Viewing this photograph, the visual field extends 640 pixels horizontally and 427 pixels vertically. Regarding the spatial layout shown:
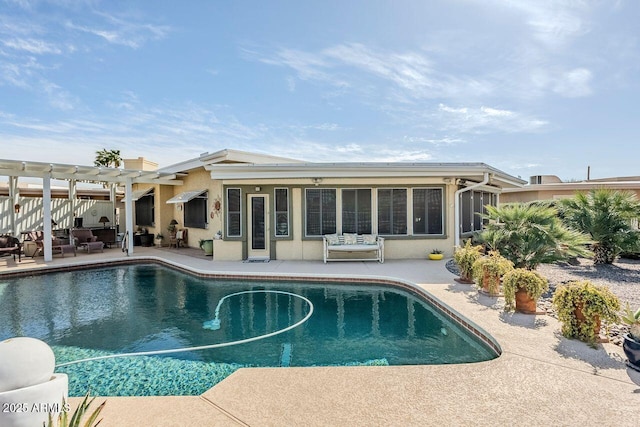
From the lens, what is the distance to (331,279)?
1059 cm

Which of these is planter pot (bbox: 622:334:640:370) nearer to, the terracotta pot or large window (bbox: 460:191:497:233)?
the terracotta pot

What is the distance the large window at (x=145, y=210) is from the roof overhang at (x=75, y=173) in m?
2.67

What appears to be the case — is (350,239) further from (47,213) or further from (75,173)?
(47,213)

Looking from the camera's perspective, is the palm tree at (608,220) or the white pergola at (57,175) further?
the white pergola at (57,175)

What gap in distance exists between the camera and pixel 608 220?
38.7 feet

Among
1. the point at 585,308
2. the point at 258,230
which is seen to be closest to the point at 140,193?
the point at 258,230

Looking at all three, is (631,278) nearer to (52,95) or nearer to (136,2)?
(136,2)

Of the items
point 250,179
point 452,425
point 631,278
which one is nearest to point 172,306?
point 250,179

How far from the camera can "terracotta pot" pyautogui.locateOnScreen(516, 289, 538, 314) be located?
6535 mm

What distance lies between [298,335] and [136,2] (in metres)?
11.9

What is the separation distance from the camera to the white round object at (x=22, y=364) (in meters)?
2.55

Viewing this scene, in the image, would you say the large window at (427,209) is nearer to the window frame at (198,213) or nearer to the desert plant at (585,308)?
the desert plant at (585,308)

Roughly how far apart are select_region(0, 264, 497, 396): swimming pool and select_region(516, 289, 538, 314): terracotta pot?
1.40m

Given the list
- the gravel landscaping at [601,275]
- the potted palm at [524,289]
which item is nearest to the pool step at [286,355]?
the potted palm at [524,289]
